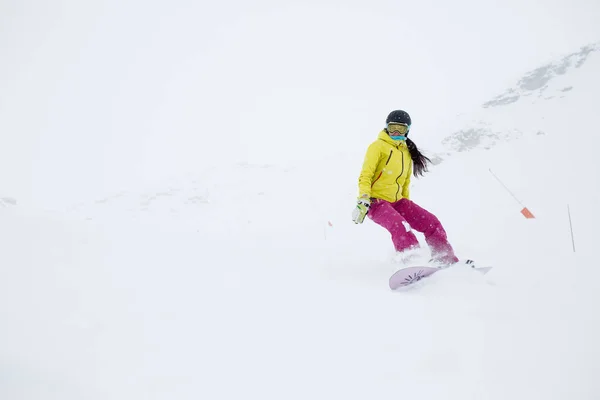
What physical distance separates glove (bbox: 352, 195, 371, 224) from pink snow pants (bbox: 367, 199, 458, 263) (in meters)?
0.21

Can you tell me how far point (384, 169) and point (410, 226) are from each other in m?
0.89

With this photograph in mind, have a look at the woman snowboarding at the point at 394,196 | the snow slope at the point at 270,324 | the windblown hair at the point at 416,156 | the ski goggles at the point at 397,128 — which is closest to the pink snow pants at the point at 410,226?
the woman snowboarding at the point at 394,196

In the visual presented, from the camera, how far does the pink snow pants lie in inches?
147

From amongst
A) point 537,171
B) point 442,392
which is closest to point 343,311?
point 442,392

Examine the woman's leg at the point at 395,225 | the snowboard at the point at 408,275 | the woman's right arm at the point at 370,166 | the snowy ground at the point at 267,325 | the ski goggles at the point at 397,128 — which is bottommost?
the snowy ground at the point at 267,325

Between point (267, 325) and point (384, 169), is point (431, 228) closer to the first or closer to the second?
point (384, 169)

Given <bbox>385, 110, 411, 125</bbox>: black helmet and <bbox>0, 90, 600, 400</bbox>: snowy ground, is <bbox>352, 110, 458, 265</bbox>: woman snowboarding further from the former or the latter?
<bbox>0, 90, 600, 400</bbox>: snowy ground

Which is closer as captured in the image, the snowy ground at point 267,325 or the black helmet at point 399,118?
the snowy ground at point 267,325

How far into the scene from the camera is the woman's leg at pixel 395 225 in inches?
148

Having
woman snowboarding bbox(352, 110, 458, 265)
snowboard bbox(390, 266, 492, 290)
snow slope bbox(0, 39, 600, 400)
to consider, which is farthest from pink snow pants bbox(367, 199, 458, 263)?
snowboard bbox(390, 266, 492, 290)

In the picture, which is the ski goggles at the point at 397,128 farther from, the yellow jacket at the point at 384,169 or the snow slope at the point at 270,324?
the snow slope at the point at 270,324

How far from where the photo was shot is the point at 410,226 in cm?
426

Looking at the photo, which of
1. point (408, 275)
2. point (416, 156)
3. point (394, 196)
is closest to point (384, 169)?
point (394, 196)

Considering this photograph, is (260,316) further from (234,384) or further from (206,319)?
(234,384)
